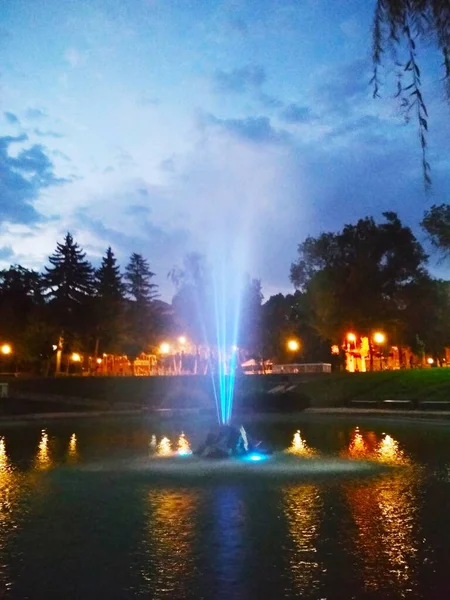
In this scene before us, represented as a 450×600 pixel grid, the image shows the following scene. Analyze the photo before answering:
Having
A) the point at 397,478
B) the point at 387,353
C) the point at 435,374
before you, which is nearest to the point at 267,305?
the point at 387,353

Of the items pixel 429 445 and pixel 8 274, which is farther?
pixel 8 274

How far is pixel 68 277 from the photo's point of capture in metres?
79.4

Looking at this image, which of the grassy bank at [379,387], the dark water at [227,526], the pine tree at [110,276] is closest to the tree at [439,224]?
the grassy bank at [379,387]

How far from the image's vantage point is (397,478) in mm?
15469

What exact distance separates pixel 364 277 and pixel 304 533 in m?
51.9

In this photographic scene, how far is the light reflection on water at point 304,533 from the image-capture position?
26.0 feet

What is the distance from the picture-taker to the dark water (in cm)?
788

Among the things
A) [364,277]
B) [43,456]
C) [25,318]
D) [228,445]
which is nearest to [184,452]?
[228,445]

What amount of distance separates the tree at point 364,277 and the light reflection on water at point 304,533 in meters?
47.2

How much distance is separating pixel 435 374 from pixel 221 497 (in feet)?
122

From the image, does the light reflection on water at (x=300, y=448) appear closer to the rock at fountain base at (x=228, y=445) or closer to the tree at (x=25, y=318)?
the rock at fountain base at (x=228, y=445)

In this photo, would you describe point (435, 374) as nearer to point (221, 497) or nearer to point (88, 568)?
point (221, 497)

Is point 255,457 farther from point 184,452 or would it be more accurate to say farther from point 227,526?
point 227,526

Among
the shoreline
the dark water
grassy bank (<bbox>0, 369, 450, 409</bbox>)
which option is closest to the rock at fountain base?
the dark water
